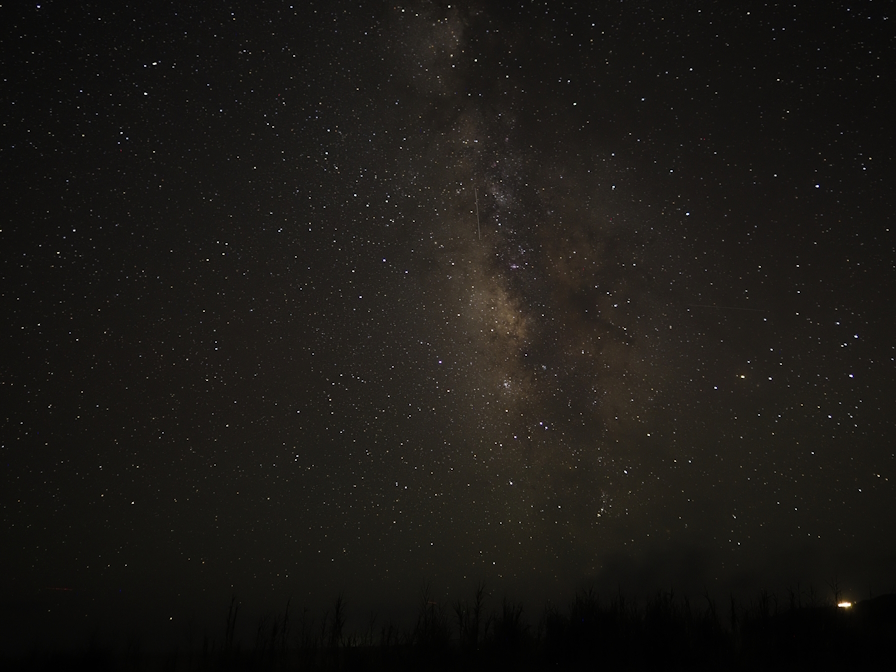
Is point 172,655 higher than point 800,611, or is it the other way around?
point 800,611

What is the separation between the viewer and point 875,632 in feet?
125

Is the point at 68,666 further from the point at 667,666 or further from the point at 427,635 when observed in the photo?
the point at 667,666

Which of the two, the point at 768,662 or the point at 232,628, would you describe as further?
the point at 232,628

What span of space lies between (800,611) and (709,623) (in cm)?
579

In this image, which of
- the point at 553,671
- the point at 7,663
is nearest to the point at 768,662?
the point at 553,671

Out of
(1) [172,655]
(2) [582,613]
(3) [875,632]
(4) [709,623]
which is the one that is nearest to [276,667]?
(1) [172,655]

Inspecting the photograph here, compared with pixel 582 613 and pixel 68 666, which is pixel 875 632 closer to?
pixel 582 613

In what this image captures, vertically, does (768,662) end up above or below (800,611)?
below

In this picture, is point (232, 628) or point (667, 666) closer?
point (667, 666)

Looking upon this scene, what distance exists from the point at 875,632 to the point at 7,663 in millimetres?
55707

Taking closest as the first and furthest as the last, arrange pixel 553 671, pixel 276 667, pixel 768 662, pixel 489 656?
1. pixel 768 662
2. pixel 553 671
3. pixel 489 656
4. pixel 276 667

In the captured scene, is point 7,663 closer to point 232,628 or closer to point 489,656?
point 232,628

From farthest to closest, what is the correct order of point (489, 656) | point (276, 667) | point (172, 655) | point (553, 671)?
point (172, 655)
point (276, 667)
point (489, 656)
point (553, 671)

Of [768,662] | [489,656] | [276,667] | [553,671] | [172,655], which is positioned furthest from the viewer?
[172,655]
